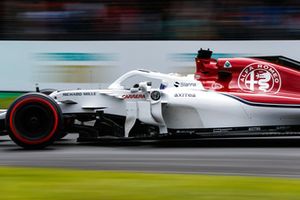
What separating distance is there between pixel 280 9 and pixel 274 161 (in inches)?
226

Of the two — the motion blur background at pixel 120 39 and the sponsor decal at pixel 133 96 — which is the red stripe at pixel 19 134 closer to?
the motion blur background at pixel 120 39

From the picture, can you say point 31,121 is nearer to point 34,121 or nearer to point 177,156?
point 34,121

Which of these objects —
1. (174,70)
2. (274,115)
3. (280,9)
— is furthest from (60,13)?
(274,115)

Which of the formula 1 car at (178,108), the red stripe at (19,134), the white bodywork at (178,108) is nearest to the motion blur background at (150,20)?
the formula 1 car at (178,108)

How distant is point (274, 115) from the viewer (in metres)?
9.87

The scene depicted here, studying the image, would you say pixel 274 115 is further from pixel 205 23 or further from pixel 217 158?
pixel 205 23

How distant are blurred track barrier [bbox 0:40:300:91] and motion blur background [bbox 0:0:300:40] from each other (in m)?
0.18

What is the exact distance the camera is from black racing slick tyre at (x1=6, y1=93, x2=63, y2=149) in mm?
10047

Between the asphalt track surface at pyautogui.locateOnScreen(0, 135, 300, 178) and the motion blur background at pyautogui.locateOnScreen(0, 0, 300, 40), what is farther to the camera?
the motion blur background at pyautogui.locateOnScreen(0, 0, 300, 40)

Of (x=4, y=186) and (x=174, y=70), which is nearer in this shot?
(x=4, y=186)

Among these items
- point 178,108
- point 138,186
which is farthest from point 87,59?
point 138,186

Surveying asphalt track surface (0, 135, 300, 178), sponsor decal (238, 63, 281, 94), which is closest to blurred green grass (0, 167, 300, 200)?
asphalt track surface (0, 135, 300, 178)

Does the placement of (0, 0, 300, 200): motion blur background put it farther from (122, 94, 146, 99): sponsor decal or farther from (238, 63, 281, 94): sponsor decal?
(238, 63, 281, 94): sponsor decal

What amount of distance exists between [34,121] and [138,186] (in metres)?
4.10
